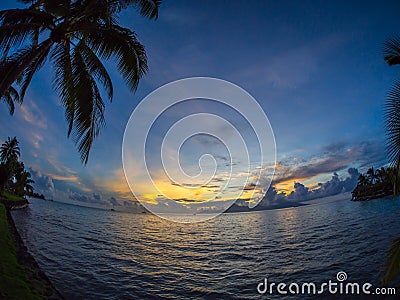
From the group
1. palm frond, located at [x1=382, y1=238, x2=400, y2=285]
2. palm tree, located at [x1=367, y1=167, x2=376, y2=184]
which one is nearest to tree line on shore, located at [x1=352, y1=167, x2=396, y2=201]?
palm tree, located at [x1=367, y1=167, x2=376, y2=184]

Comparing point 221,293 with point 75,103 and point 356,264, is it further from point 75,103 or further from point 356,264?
point 75,103

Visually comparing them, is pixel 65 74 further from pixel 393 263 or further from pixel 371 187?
pixel 371 187

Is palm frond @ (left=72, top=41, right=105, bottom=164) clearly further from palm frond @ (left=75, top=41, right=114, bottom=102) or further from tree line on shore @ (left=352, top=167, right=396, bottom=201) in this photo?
tree line on shore @ (left=352, top=167, right=396, bottom=201)

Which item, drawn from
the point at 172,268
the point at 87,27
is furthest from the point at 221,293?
the point at 87,27

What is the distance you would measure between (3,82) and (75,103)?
1.98m

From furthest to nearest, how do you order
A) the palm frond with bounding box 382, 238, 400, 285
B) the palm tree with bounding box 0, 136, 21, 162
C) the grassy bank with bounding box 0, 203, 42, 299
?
the palm tree with bounding box 0, 136, 21, 162, the grassy bank with bounding box 0, 203, 42, 299, the palm frond with bounding box 382, 238, 400, 285

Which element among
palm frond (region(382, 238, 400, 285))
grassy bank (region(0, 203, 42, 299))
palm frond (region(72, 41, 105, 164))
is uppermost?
palm frond (region(72, 41, 105, 164))

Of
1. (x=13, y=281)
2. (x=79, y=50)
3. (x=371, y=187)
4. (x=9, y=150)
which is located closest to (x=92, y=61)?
(x=79, y=50)

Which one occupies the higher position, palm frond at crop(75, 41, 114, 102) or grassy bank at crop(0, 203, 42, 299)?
palm frond at crop(75, 41, 114, 102)


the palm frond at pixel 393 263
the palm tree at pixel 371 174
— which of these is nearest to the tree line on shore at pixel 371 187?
the palm tree at pixel 371 174

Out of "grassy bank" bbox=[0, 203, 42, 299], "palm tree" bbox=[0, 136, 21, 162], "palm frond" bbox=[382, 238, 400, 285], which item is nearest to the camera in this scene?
"palm frond" bbox=[382, 238, 400, 285]

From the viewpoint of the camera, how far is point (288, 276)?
10.8m

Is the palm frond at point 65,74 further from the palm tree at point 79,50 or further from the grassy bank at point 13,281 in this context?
the grassy bank at point 13,281

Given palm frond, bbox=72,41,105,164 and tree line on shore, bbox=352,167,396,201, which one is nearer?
palm frond, bbox=72,41,105,164
